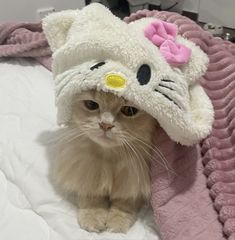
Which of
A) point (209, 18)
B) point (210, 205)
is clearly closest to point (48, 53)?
point (210, 205)

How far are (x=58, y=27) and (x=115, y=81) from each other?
23 cm

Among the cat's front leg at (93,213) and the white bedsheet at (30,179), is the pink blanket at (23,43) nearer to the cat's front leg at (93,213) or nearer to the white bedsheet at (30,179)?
the white bedsheet at (30,179)

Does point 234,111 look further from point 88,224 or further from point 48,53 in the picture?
point 48,53

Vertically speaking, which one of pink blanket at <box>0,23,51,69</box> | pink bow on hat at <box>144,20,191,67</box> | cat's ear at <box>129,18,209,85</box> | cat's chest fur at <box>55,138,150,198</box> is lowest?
pink blanket at <box>0,23,51,69</box>

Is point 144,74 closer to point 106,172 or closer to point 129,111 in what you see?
point 129,111

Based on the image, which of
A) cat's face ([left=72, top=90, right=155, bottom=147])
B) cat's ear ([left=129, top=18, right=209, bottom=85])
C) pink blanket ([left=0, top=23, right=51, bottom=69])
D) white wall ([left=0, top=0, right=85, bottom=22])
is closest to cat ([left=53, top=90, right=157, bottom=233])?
cat's face ([left=72, top=90, right=155, bottom=147])

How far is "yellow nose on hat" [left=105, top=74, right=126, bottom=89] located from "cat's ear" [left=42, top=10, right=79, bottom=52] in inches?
7.3

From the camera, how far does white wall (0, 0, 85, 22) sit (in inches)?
72.4

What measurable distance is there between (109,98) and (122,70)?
0.05m

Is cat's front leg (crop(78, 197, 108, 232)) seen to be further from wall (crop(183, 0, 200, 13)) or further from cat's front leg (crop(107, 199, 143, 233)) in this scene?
wall (crop(183, 0, 200, 13))

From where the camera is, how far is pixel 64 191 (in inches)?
32.3

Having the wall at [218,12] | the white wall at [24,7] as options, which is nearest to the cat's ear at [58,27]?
the white wall at [24,7]

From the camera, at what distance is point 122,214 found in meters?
0.77

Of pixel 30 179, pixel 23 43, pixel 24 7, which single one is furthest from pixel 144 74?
pixel 24 7
